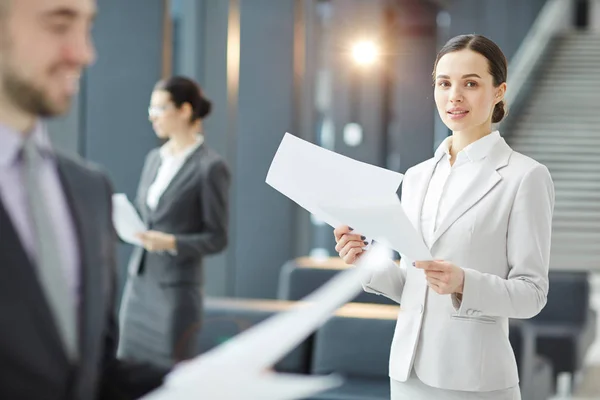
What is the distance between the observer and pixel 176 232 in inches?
148

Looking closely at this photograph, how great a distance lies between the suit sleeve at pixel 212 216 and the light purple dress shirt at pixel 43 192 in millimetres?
2712

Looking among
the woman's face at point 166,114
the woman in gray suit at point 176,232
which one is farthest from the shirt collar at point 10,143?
the woman's face at point 166,114

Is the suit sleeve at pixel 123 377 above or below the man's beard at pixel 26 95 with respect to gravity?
below

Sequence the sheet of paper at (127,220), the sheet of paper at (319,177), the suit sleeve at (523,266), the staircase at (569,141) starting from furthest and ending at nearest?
the staircase at (569,141) < the sheet of paper at (127,220) < the suit sleeve at (523,266) < the sheet of paper at (319,177)

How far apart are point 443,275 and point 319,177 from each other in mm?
315

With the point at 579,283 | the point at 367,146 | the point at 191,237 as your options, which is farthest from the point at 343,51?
the point at 191,237

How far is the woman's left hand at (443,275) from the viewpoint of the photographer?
6.03 ft

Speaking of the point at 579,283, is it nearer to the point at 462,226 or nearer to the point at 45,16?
the point at 462,226

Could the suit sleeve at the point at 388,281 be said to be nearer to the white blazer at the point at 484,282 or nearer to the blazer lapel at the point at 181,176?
the white blazer at the point at 484,282

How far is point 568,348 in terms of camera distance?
6125 millimetres

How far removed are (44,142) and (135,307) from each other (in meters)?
2.85

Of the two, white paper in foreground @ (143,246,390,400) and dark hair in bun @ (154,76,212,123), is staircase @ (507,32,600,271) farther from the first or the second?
white paper in foreground @ (143,246,390,400)

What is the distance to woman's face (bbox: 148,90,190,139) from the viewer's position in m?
3.76

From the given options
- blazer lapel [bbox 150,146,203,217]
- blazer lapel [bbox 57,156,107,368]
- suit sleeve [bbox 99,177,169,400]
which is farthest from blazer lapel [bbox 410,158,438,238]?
blazer lapel [bbox 150,146,203,217]
